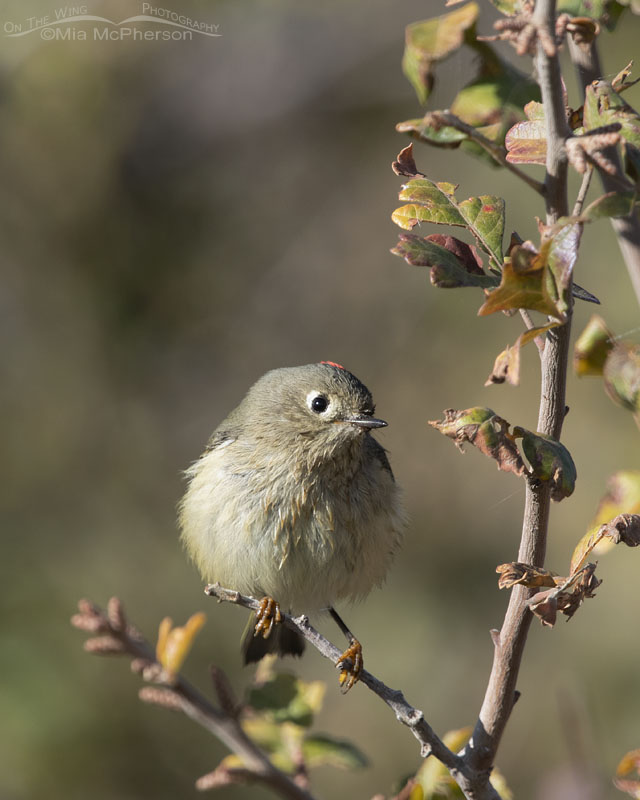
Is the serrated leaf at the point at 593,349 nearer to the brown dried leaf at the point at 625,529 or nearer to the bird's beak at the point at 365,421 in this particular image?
the brown dried leaf at the point at 625,529

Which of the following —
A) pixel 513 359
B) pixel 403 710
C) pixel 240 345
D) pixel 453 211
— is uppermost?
pixel 240 345

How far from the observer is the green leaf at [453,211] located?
3.81 ft

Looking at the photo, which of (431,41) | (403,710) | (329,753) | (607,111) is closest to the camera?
(431,41)

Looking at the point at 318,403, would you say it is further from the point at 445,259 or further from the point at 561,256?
the point at 561,256

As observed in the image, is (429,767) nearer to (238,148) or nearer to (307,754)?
(307,754)

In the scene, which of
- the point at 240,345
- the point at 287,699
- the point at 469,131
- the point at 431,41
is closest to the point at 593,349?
the point at 469,131

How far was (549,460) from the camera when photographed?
102 centimetres

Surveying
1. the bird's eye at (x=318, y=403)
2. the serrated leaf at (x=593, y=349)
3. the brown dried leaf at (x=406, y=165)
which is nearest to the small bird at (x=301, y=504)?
the bird's eye at (x=318, y=403)

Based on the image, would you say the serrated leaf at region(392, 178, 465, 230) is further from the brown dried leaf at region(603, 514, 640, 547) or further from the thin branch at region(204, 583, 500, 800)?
the thin branch at region(204, 583, 500, 800)

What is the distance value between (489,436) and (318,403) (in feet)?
5.35

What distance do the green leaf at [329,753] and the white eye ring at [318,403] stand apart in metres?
1.05

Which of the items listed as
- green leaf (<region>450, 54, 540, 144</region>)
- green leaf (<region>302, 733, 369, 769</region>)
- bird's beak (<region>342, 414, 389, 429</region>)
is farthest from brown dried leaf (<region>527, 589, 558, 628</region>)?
bird's beak (<region>342, 414, 389, 429</region>)

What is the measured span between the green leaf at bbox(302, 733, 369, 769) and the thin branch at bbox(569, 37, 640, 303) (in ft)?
3.85

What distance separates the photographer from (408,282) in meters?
4.86
